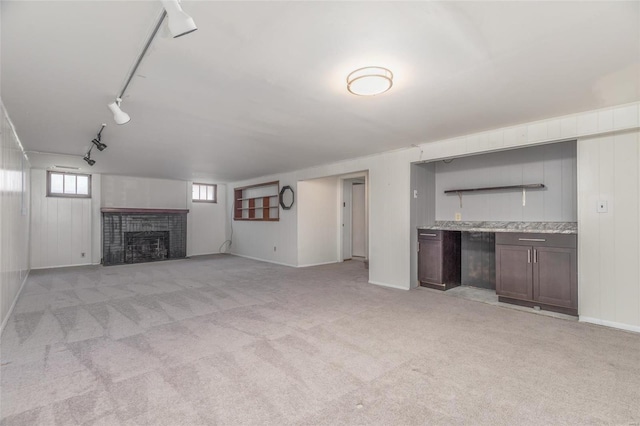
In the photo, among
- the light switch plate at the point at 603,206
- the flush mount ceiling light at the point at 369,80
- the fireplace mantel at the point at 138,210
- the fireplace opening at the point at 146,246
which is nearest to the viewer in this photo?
the flush mount ceiling light at the point at 369,80

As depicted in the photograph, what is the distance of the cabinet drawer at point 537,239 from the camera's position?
3.38 meters

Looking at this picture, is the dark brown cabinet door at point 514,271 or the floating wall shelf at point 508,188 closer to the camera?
the dark brown cabinet door at point 514,271

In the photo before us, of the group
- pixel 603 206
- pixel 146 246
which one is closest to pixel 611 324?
pixel 603 206

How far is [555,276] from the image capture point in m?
3.46

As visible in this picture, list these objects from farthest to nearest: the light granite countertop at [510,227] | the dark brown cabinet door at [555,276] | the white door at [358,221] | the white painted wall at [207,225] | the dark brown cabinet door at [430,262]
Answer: the white painted wall at [207,225], the white door at [358,221], the dark brown cabinet door at [430,262], the light granite countertop at [510,227], the dark brown cabinet door at [555,276]

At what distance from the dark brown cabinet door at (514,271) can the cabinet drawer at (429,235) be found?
842 millimetres

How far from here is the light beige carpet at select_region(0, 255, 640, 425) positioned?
1.73 meters

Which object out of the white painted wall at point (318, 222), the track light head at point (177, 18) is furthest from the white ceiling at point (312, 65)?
the white painted wall at point (318, 222)

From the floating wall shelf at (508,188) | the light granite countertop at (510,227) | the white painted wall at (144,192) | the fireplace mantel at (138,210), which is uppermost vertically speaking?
the white painted wall at (144,192)

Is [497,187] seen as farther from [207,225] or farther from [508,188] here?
[207,225]

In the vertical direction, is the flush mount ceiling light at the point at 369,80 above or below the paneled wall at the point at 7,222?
above

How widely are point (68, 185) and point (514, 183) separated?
912 centimetres

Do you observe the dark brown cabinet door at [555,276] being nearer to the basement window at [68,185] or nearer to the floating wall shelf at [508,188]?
the floating wall shelf at [508,188]

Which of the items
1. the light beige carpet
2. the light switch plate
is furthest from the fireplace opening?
the light switch plate
